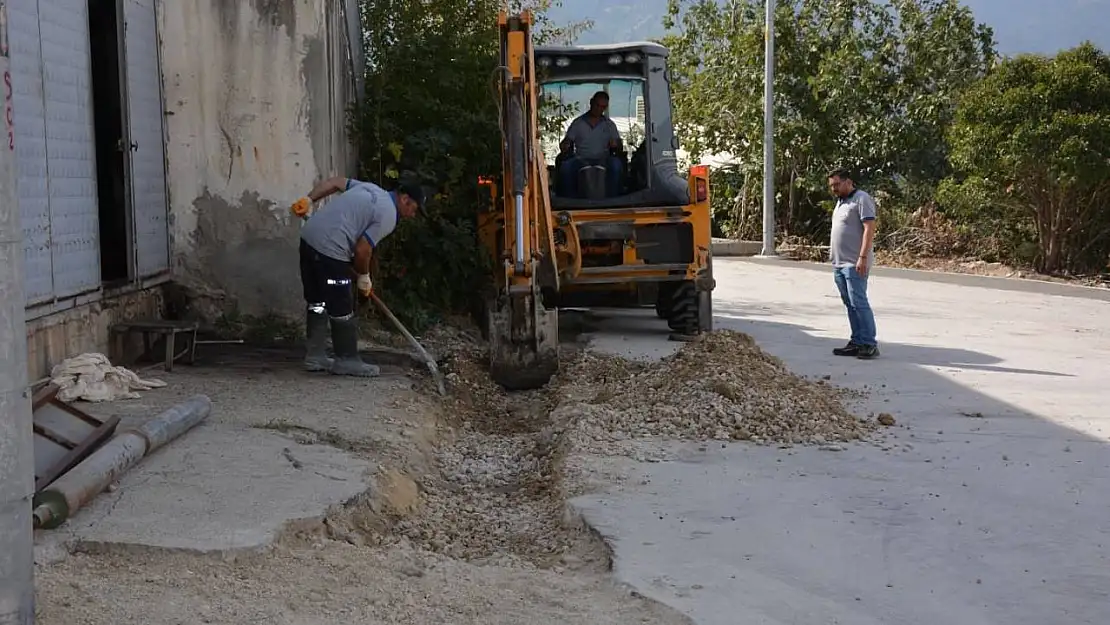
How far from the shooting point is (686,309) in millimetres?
11289

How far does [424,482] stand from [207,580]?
2174 mm

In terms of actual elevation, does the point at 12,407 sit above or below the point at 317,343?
above

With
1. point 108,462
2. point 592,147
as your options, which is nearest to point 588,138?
point 592,147

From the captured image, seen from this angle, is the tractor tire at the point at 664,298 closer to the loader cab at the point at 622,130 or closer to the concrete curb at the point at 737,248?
the loader cab at the point at 622,130

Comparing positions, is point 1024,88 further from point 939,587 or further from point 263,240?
point 939,587

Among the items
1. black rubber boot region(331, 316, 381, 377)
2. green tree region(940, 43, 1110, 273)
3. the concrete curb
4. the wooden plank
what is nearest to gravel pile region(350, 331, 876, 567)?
black rubber boot region(331, 316, 381, 377)

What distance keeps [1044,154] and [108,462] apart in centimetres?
1511

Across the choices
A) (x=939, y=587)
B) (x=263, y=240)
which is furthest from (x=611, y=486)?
(x=263, y=240)

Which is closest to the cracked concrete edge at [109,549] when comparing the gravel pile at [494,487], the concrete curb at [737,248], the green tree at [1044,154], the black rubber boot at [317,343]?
the gravel pile at [494,487]

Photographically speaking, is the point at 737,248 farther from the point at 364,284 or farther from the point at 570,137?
the point at 364,284

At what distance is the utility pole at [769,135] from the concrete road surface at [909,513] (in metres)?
12.1

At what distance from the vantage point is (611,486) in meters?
5.81

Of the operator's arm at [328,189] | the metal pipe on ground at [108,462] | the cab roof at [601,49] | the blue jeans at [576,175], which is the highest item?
the cab roof at [601,49]

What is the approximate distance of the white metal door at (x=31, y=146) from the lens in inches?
265
